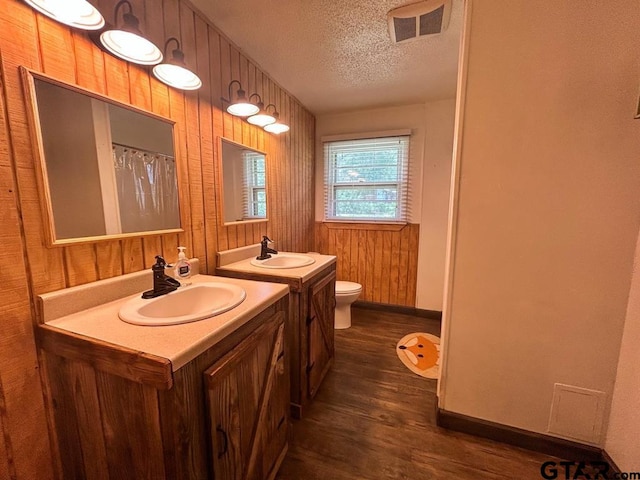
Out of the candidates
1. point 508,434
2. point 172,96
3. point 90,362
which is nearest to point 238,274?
point 90,362

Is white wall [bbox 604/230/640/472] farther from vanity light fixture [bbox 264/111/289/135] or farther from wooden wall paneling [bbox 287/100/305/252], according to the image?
wooden wall paneling [bbox 287/100/305/252]

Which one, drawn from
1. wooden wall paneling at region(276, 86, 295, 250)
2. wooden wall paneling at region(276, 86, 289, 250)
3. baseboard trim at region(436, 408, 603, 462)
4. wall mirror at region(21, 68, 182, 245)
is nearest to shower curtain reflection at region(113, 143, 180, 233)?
wall mirror at region(21, 68, 182, 245)

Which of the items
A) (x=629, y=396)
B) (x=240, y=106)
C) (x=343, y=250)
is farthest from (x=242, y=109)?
(x=629, y=396)

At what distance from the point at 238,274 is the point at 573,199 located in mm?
1696

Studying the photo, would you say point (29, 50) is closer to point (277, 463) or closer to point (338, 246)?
point (277, 463)

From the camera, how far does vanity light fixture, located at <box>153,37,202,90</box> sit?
1.18 metres

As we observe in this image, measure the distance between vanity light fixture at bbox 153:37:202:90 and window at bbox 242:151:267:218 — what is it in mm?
613

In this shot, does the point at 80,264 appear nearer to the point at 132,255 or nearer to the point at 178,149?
the point at 132,255

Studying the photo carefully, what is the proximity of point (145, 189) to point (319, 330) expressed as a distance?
1.25 meters

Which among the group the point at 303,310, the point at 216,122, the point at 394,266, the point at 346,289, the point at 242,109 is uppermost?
the point at 242,109

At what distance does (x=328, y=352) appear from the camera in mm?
1923

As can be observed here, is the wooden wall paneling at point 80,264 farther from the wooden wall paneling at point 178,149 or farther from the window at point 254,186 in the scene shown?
the window at point 254,186

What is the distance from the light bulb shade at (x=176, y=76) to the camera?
1.21 meters

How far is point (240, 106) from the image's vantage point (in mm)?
1672
